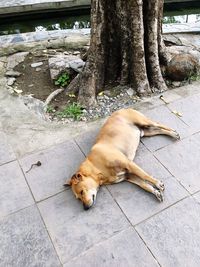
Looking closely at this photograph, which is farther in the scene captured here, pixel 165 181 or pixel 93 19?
pixel 93 19

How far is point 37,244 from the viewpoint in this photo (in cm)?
327

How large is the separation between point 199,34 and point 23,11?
4727 millimetres

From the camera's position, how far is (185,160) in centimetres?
407

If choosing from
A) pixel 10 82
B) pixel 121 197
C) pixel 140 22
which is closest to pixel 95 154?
pixel 121 197

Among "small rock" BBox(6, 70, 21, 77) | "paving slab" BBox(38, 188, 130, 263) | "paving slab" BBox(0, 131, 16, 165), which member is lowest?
"paving slab" BBox(38, 188, 130, 263)

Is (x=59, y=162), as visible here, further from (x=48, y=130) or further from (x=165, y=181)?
(x=165, y=181)

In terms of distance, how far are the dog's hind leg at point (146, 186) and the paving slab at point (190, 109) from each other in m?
1.29

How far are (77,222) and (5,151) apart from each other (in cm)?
163

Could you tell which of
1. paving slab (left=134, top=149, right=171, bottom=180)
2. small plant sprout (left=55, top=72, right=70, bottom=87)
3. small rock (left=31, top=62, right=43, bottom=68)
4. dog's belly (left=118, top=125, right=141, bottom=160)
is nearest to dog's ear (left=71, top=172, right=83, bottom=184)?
dog's belly (left=118, top=125, right=141, bottom=160)

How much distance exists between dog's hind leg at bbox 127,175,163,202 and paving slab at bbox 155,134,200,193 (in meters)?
0.38

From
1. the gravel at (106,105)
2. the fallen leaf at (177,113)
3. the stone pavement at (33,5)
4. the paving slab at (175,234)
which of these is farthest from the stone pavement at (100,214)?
the stone pavement at (33,5)

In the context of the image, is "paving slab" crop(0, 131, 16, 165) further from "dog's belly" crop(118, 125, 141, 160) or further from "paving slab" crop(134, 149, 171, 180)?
"paving slab" crop(134, 149, 171, 180)

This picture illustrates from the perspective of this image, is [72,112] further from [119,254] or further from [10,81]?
→ [119,254]

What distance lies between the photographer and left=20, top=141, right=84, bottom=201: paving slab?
12.6ft
